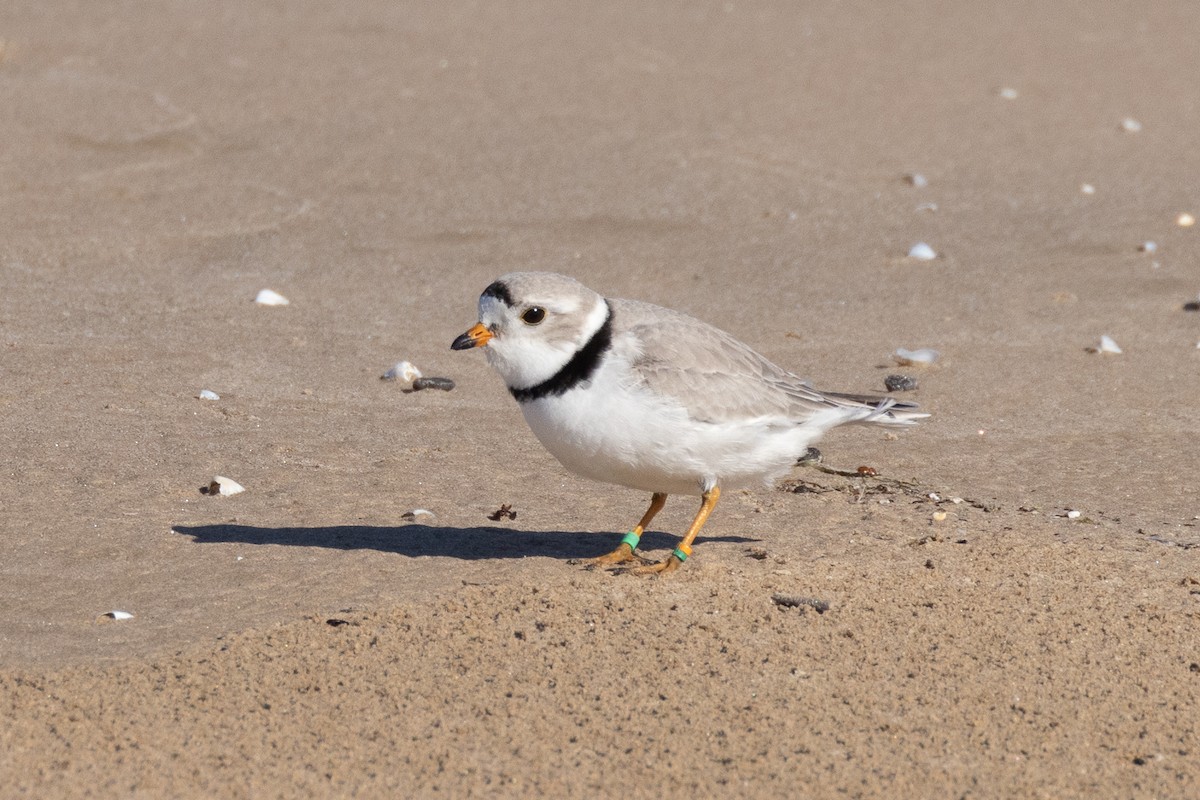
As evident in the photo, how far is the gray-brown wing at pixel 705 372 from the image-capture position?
480 cm

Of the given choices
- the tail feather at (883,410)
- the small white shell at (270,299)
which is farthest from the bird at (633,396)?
the small white shell at (270,299)

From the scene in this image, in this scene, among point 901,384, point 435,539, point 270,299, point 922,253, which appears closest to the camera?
point 435,539

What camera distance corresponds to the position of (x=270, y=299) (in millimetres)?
7883

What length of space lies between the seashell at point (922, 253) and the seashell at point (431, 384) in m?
3.26

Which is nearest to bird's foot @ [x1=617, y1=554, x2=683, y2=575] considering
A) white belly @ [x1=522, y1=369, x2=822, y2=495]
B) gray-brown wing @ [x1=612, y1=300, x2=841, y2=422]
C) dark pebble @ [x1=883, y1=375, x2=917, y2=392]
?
white belly @ [x1=522, y1=369, x2=822, y2=495]

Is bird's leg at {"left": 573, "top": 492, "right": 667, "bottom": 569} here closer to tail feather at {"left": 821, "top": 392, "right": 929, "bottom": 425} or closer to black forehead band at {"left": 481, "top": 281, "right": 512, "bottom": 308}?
tail feather at {"left": 821, "top": 392, "right": 929, "bottom": 425}

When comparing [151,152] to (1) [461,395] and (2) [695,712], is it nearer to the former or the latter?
(1) [461,395]

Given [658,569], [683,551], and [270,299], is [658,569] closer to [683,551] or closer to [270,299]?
[683,551]

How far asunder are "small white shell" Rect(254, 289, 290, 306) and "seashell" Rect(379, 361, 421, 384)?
3.69 feet

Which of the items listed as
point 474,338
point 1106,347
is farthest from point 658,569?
point 1106,347

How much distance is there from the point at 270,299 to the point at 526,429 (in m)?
2.02

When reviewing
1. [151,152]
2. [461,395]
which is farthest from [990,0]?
[461,395]

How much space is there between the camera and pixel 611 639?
14.6 feet

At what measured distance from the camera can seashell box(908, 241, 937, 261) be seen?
881cm
